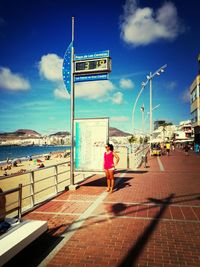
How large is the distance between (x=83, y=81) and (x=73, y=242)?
20.9ft

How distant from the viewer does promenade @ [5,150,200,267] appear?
4031mm

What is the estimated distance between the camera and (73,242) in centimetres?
468

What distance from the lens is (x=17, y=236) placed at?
3.88 metres

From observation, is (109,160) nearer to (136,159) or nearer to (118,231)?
(118,231)

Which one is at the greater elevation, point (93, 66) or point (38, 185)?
point (93, 66)

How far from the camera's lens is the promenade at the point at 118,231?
4031mm

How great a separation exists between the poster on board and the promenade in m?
1.28

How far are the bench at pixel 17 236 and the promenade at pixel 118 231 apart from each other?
26 centimetres

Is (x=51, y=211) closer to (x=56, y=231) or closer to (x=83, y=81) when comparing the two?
(x=56, y=231)

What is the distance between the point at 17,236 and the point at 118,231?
88.1 inches

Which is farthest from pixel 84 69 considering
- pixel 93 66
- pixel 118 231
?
pixel 118 231

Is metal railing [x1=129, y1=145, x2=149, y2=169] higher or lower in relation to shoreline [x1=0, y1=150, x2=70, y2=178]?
higher

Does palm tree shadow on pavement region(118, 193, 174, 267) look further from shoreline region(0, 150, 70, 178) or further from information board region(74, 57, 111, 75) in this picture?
shoreline region(0, 150, 70, 178)

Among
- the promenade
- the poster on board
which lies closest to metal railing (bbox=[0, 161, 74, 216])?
the promenade
